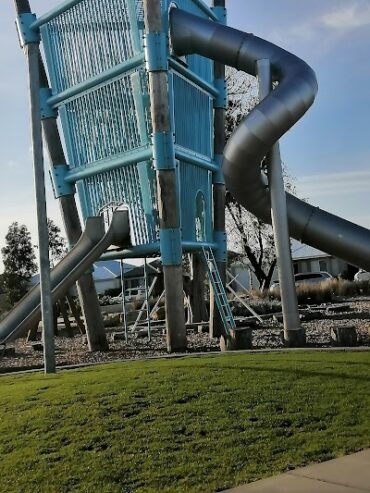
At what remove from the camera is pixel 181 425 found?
6684 mm

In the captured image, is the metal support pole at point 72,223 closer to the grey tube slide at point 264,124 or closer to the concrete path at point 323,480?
the grey tube slide at point 264,124

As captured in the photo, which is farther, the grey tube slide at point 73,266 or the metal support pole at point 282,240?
the grey tube slide at point 73,266

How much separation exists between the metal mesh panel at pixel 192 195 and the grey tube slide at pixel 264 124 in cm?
135

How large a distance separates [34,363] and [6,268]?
3110cm

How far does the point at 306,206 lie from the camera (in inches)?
588

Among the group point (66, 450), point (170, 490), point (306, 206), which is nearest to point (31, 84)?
point (306, 206)

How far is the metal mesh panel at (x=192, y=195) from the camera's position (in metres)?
15.9

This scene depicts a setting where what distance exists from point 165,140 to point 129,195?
2.21 m

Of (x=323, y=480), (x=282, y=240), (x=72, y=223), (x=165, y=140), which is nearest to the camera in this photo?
(x=323, y=480)

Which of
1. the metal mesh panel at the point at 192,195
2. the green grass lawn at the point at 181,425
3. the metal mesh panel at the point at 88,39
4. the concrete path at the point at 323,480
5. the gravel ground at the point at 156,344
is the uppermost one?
the metal mesh panel at the point at 88,39

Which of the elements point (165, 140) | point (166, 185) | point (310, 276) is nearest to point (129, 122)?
point (165, 140)

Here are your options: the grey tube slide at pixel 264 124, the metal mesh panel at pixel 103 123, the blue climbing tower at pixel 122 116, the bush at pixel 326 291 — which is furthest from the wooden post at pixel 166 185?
the bush at pixel 326 291

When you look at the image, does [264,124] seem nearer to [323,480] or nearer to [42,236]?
[42,236]

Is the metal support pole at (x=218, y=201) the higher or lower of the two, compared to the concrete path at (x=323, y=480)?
higher
